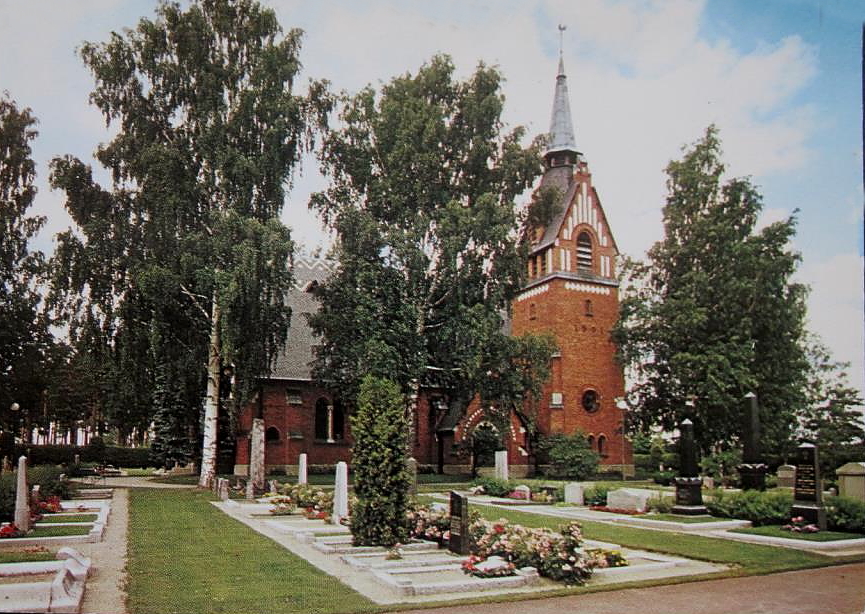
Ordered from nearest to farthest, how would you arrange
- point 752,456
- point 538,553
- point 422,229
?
point 538,553 → point 752,456 → point 422,229

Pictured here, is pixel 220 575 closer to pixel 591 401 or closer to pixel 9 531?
pixel 9 531

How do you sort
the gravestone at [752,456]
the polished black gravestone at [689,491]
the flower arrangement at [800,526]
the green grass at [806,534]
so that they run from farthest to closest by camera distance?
the gravestone at [752,456], the polished black gravestone at [689,491], the flower arrangement at [800,526], the green grass at [806,534]

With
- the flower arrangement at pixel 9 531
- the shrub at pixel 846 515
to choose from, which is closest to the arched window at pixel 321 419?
the flower arrangement at pixel 9 531

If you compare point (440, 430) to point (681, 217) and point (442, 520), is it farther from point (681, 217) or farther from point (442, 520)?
point (442, 520)

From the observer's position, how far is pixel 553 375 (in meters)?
32.2

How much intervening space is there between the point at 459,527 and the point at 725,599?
12.4 ft

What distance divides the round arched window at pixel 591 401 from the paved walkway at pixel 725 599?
23.2m

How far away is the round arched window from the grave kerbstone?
14224 millimetres

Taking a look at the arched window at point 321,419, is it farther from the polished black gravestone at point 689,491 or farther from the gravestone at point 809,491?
the gravestone at point 809,491

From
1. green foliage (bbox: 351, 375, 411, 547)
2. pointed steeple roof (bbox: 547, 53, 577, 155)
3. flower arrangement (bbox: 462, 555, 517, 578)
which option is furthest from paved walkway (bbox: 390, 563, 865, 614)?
pointed steeple roof (bbox: 547, 53, 577, 155)

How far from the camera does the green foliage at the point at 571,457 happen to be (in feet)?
98.0

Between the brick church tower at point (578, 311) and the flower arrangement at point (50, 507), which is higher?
the brick church tower at point (578, 311)

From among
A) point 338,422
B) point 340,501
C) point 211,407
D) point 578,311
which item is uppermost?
point 578,311

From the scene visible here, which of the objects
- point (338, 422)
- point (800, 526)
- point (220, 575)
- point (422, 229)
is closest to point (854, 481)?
point (800, 526)
